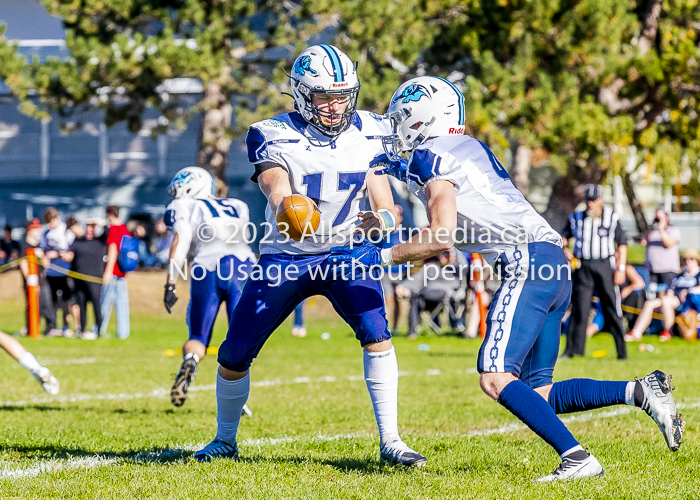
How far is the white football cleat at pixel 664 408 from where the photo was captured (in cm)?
375

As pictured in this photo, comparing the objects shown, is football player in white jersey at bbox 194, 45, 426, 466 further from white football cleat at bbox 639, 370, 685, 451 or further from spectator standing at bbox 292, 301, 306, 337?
spectator standing at bbox 292, 301, 306, 337

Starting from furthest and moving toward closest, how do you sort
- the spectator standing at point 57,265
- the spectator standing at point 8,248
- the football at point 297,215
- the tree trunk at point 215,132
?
the tree trunk at point 215,132 < the spectator standing at point 8,248 < the spectator standing at point 57,265 < the football at point 297,215

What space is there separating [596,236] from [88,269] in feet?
25.2

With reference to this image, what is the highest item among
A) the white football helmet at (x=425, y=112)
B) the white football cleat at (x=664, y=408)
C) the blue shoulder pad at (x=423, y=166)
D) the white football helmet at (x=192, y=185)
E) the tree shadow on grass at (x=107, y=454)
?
the white football helmet at (x=425, y=112)

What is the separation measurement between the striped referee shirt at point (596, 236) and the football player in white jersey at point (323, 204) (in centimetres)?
608

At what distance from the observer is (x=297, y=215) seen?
396 centimetres

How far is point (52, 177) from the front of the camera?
2939 centimetres

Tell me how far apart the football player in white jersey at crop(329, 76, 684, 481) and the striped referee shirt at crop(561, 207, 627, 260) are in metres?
6.15

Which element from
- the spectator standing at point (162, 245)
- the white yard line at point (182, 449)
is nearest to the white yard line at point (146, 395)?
the white yard line at point (182, 449)

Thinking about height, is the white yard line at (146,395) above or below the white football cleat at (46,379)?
below

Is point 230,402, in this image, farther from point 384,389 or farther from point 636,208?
point 636,208

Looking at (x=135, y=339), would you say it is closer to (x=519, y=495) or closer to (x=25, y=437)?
(x=25, y=437)

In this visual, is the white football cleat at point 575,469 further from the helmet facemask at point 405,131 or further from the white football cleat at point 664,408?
the helmet facemask at point 405,131

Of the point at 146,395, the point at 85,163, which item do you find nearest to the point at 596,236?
the point at 146,395
